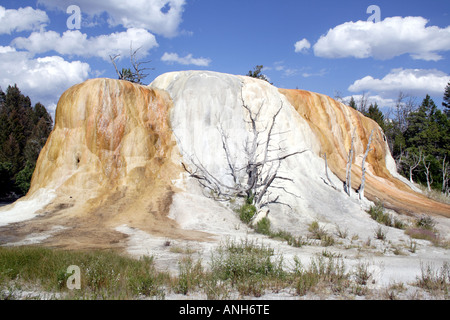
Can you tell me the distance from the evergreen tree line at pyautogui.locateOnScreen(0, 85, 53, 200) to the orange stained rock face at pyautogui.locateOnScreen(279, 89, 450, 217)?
50.4 feet

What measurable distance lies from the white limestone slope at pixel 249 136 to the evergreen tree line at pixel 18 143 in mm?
9641

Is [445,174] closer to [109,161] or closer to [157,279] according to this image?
[109,161]

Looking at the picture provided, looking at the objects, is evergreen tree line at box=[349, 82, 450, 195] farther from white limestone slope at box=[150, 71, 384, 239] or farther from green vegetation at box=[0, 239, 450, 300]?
green vegetation at box=[0, 239, 450, 300]

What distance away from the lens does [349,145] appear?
2170 centimetres

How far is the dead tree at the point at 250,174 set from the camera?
14945 mm

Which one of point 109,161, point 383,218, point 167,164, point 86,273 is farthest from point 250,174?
point 86,273

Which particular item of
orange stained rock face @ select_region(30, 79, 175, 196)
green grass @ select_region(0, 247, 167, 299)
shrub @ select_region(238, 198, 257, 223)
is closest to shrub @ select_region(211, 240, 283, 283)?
green grass @ select_region(0, 247, 167, 299)

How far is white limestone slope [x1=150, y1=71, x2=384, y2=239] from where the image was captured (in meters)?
15.0

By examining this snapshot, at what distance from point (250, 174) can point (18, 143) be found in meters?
25.9

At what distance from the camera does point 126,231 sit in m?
11.2

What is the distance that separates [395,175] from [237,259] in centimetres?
1936

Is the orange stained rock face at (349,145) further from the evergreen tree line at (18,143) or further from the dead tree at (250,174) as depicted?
the evergreen tree line at (18,143)
